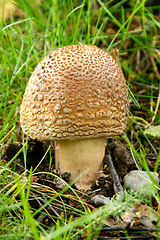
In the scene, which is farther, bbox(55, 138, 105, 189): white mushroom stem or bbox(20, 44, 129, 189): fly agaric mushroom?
→ bbox(55, 138, 105, 189): white mushroom stem

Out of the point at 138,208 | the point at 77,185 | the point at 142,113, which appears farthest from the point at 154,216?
the point at 142,113

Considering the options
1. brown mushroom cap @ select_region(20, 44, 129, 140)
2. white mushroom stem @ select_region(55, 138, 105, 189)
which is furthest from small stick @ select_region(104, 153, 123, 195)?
brown mushroom cap @ select_region(20, 44, 129, 140)

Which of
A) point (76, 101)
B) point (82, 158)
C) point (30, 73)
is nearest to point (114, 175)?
point (82, 158)

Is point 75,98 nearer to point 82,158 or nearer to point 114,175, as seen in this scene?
point 82,158

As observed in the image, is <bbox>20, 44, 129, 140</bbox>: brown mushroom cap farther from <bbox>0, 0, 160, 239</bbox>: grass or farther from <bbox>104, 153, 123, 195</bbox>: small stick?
<bbox>104, 153, 123, 195</bbox>: small stick

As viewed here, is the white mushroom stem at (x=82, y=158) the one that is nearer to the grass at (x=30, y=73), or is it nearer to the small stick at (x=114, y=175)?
the small stick at (x=114, y=175)

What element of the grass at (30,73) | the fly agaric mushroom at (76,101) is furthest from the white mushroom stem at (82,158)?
the grass at (30,73)
